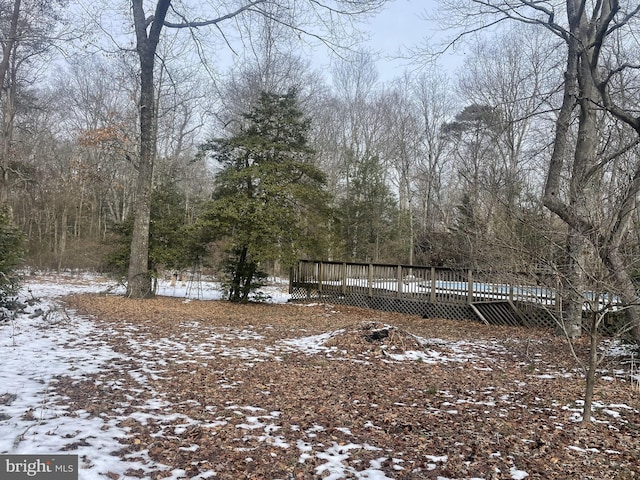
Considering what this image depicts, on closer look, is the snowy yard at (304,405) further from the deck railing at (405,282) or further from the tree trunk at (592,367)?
the deck railing at (405,282)

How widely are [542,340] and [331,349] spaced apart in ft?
14.6

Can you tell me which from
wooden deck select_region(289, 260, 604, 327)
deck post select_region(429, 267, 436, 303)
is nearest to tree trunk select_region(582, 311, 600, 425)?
wooden deck select_region(289, 260, 604, 327)

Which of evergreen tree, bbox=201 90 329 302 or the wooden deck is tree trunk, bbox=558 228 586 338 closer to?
the wooden deck

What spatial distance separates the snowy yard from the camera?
2818 millimetres

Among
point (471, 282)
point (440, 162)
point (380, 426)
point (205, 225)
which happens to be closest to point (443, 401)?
point (380, 426)

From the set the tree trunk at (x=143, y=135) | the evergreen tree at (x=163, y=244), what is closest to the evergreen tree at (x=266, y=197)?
the evergreen tree at (x=163, y=244)

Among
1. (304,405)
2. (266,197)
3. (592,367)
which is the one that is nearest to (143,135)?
(266,197)

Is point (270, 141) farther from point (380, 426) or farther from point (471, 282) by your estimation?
point (380, 426)

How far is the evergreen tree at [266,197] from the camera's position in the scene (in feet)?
37.9

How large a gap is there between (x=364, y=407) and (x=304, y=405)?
0.58m

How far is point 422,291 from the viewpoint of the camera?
12227mm

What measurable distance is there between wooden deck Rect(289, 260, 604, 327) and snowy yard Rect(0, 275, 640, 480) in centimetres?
298

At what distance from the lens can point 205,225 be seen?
11.7m

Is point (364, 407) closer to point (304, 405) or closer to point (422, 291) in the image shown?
point (304, 405)
